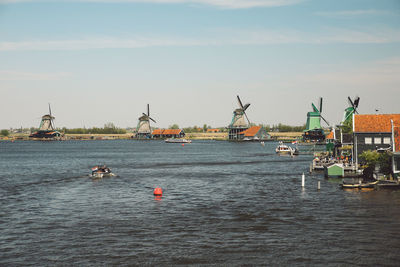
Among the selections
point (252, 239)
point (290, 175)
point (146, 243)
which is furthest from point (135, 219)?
point (290, 175)

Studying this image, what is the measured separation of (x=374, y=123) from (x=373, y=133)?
195 centimetres

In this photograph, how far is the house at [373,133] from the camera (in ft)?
210

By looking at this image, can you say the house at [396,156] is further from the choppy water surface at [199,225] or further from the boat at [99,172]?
the boat at [99,172]

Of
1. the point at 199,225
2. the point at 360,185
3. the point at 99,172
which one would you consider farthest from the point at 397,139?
the point at 99,172

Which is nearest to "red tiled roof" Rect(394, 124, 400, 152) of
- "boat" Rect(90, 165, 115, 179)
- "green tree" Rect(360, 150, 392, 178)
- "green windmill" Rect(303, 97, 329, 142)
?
"green tree" Rect(360, 150, 392, 178)

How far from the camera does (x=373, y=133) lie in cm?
6456

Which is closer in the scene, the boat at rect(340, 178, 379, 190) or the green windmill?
the boat at rect(340, 178, 379, 190)

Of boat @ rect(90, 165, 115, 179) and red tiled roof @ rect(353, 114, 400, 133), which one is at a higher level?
red tiled roof @ rect(353, 114, 400, 133)

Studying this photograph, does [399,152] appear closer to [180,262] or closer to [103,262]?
[180,262]

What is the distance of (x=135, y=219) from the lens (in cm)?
3903

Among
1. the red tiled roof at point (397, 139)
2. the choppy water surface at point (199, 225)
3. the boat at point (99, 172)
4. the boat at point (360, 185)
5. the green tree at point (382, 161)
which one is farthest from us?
the boat at point (99, 172)

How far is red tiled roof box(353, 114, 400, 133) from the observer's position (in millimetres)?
64350

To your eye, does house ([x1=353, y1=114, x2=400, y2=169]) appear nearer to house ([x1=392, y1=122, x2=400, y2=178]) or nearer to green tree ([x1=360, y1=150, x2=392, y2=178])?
green tree ([x1=360, y1=150, x2=392, y2=178])

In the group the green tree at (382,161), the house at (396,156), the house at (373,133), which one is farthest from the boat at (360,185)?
the house at (373,133)
